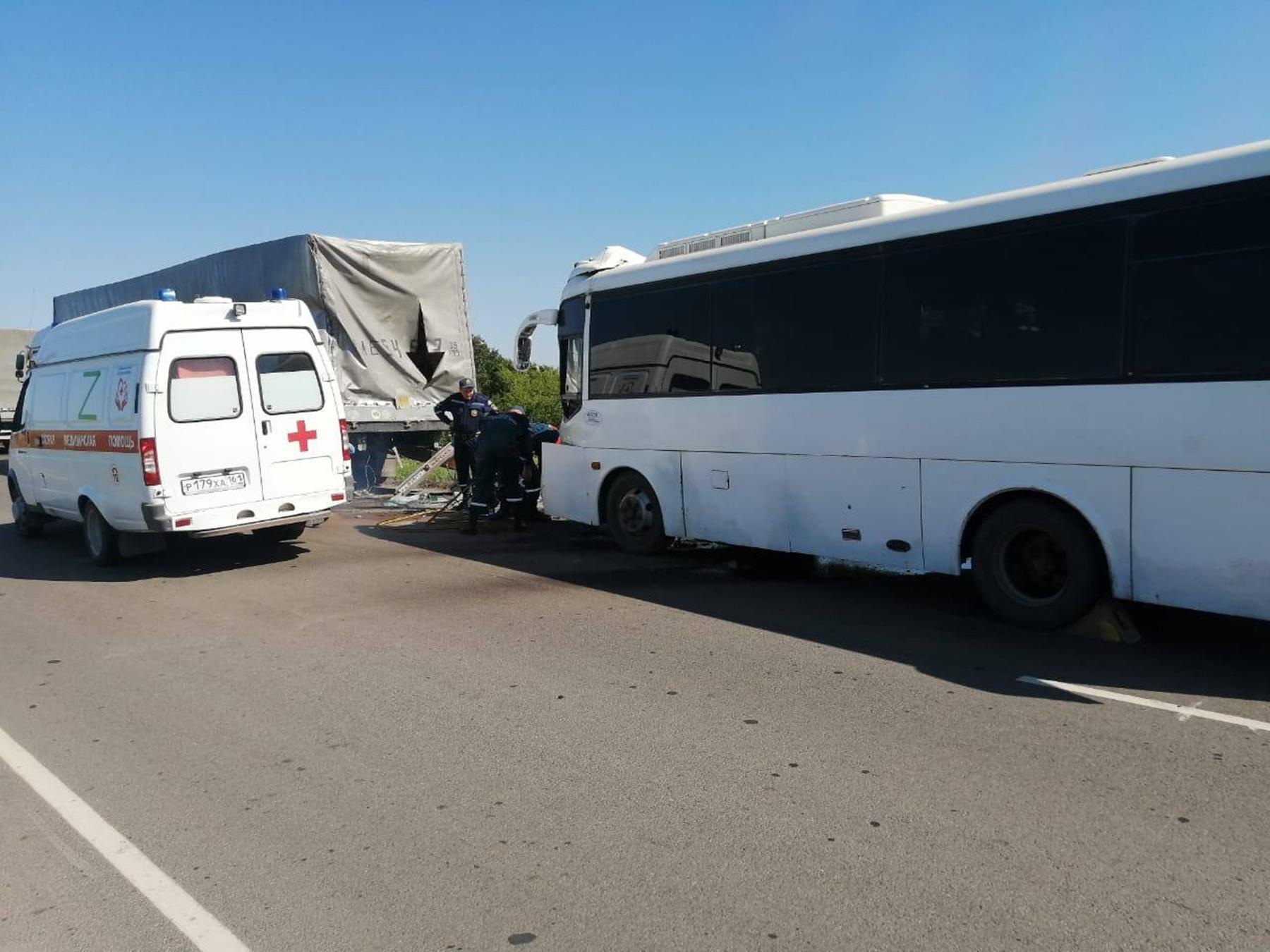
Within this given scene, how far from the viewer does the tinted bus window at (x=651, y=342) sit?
9.41 meters

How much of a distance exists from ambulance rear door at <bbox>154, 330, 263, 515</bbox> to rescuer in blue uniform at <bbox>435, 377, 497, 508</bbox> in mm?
4541

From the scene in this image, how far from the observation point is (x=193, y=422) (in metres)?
9.56

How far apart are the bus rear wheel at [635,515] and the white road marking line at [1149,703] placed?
4.83 m

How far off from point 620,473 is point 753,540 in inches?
84.5

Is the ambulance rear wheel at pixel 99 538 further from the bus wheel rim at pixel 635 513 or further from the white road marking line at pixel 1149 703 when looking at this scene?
the white road marking line at pixel 1149 703

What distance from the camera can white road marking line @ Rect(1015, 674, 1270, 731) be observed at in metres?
5.04

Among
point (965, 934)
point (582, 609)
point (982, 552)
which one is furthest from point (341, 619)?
point (965, 934)

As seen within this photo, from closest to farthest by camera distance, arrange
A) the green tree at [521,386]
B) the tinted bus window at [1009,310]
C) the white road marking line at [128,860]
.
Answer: the white road marking line at [128,860]
the tinted bus window at [1009,310]
the green tree at [521,386]

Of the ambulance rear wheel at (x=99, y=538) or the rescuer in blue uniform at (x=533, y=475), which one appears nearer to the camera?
the ambulance rear wheel at (x=99, y=538)

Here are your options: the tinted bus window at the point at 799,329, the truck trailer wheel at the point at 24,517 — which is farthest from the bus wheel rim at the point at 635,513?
the truck trailer wheel at the point at 24,517

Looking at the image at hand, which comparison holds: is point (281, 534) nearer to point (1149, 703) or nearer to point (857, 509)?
point (857, 509)

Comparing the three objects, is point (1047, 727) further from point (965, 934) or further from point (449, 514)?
point (449, 514)

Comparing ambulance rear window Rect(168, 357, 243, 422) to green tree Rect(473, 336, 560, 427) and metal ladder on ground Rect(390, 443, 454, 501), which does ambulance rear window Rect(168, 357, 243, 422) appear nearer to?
metal ladder on ground Rect(390, 443, 454, 501)

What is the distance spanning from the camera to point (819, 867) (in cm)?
365
